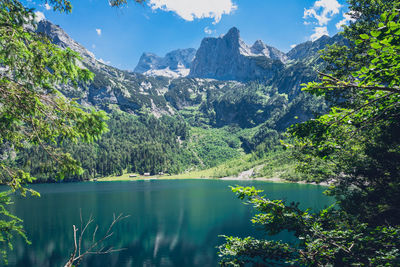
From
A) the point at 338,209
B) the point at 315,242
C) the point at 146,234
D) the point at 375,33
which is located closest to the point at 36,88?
the point at 375,33

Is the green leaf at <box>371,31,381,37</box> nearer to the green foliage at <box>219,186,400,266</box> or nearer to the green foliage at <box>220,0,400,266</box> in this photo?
the green foliage at <box>220,0,400,266</box>

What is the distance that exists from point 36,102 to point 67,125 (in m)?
1.20

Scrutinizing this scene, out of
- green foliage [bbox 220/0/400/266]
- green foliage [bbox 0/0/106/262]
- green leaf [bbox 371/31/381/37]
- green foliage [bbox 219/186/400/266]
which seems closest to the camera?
green leaf [bbox 371/31/381/37]

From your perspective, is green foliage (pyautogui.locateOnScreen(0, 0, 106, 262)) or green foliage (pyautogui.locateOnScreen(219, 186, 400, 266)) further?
green foliage (pyautogui.locateOnScreen(0, 0, 106, 262))

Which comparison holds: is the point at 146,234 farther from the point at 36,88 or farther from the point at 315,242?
the point at 315,242

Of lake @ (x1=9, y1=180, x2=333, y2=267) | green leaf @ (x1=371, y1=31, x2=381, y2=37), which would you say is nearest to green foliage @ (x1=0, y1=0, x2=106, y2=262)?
green leaf @ (x1=371, y1=31, x2=381, y2=37)

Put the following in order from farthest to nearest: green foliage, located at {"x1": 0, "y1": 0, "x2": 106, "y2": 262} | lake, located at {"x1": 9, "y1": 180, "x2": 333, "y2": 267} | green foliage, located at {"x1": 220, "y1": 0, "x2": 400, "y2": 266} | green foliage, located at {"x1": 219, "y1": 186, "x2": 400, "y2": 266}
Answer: lake, located at {"x1": 9, "y1": 180, "x2": 333, "y2": 267} < green foliage, located at {"x1": 0, "y1": 0, "x2": 106, "y2": 262} < green foliage, located at {"x1": 219, "y1": 186, "x2": 400, "y2": 266} < green foliage, located at {"x1": 220, "y1": 0, "x2": 400, "y2": 266}

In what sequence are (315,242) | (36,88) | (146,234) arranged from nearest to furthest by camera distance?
(315,242)
(36,88)
(146,234)

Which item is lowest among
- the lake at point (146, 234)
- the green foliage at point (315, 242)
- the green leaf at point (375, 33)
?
the lake at point (146, 234)

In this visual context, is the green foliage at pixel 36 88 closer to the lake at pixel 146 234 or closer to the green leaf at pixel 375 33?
the green leaf at pixel 375 33

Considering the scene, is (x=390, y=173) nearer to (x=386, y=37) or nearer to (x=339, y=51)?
(x=339, y=51)

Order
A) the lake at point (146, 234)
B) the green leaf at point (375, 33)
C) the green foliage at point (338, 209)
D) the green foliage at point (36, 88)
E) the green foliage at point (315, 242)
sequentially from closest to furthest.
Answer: the green leaf at point (375, 33)
the green foliage at point (338, 209)
the green foliage at point (315, 242)
the green foliage at point (36, 88)
the lake at point (146, 234)

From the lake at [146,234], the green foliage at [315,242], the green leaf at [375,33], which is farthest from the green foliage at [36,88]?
the lake at [146,234]

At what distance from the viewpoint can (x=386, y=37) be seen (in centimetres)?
397
